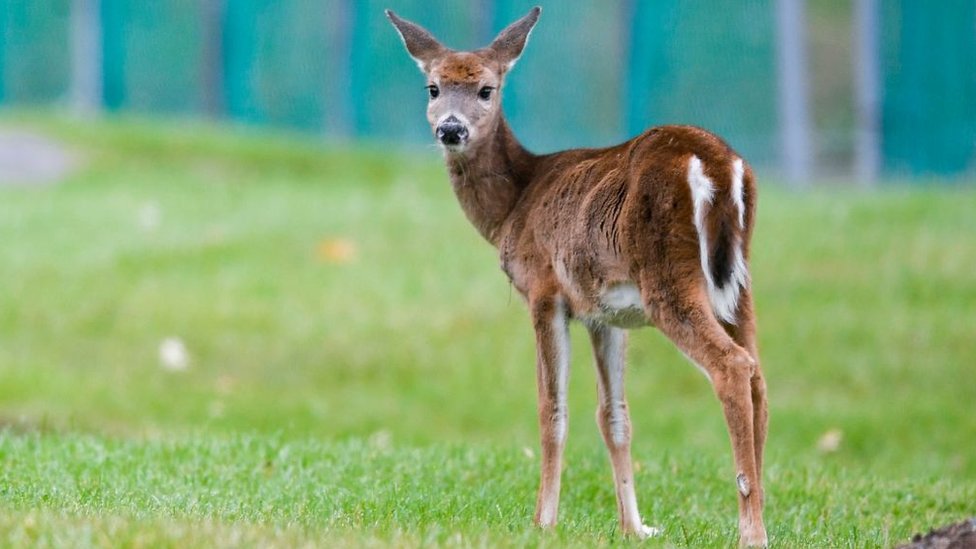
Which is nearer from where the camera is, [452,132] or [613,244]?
[613,244]

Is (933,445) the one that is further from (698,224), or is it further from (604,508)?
(698,224)

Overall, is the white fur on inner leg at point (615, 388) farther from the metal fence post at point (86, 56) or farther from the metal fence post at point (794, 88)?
the metal fence post at point (86, 56)

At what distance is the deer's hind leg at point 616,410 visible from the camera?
22.2 ft

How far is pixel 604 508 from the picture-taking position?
772cm

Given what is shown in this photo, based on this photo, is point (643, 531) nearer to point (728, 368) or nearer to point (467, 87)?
point (728, 368)

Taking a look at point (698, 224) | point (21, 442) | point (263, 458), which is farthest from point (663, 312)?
point (21, 442)

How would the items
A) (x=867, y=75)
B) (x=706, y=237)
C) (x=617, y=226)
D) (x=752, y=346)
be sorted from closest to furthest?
(x=706, y=237), (x=617, y=226), (x=752, y=346), (x=867, y=75)

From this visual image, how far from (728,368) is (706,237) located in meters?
0.51

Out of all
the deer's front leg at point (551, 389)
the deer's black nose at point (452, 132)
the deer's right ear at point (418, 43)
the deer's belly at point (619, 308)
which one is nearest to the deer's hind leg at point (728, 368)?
the deer's belly at point (619, 308)

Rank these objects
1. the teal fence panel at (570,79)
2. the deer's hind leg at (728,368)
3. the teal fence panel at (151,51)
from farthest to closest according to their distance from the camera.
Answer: the teal fence panel at (151,51) → the teal fence panel at (570,79) → the deer's hind leg at (728,368)

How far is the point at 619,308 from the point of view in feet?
20.4

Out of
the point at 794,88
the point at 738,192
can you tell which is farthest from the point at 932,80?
the point at 738,192

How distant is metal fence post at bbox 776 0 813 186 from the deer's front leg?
14.9 metres

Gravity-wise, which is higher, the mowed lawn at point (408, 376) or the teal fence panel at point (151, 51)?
the teal fence panel at point (151, 51)
